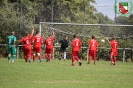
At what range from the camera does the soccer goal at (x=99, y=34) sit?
4146 centimetres

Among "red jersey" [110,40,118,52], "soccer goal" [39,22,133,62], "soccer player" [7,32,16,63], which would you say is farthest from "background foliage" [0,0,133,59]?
"soccer player" [7,32,16,63]

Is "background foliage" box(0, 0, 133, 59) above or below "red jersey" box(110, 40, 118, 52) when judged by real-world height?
above

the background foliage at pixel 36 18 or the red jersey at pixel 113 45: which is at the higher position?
the background foliage at pixel 36 18

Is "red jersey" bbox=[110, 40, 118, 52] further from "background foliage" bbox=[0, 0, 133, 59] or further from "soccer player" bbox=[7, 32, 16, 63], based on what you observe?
"background foliage" bbox=[0, 0, 133, 59]

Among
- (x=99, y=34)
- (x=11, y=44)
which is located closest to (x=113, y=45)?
(x=11, y=44)

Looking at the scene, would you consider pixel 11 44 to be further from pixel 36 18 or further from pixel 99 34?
pixel 99 34

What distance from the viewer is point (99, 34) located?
142 ft

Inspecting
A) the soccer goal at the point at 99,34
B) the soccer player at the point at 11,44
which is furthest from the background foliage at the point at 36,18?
the soccer player at the point at 11,44

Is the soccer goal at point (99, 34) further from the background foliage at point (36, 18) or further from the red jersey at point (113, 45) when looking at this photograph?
the red jersey at point (113, 45)

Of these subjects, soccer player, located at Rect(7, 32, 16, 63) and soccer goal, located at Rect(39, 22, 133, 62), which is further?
soccer goal, located at Rect(39, 22, 133, 62)

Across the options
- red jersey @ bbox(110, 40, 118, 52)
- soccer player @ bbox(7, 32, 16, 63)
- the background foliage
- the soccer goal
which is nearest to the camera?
soccer player @ bbox(7, 32, 16, 63)

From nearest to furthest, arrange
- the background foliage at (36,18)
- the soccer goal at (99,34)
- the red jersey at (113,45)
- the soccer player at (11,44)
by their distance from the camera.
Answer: the soccer player at (11,44)
the red jersey at (113,45)
the soccer goal at (99,34)
the background foliage at (36,18)

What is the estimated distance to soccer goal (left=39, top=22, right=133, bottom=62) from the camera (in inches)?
1632

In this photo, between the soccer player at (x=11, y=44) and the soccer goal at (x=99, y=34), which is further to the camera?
the soccer goal at (x=99, y=34)
